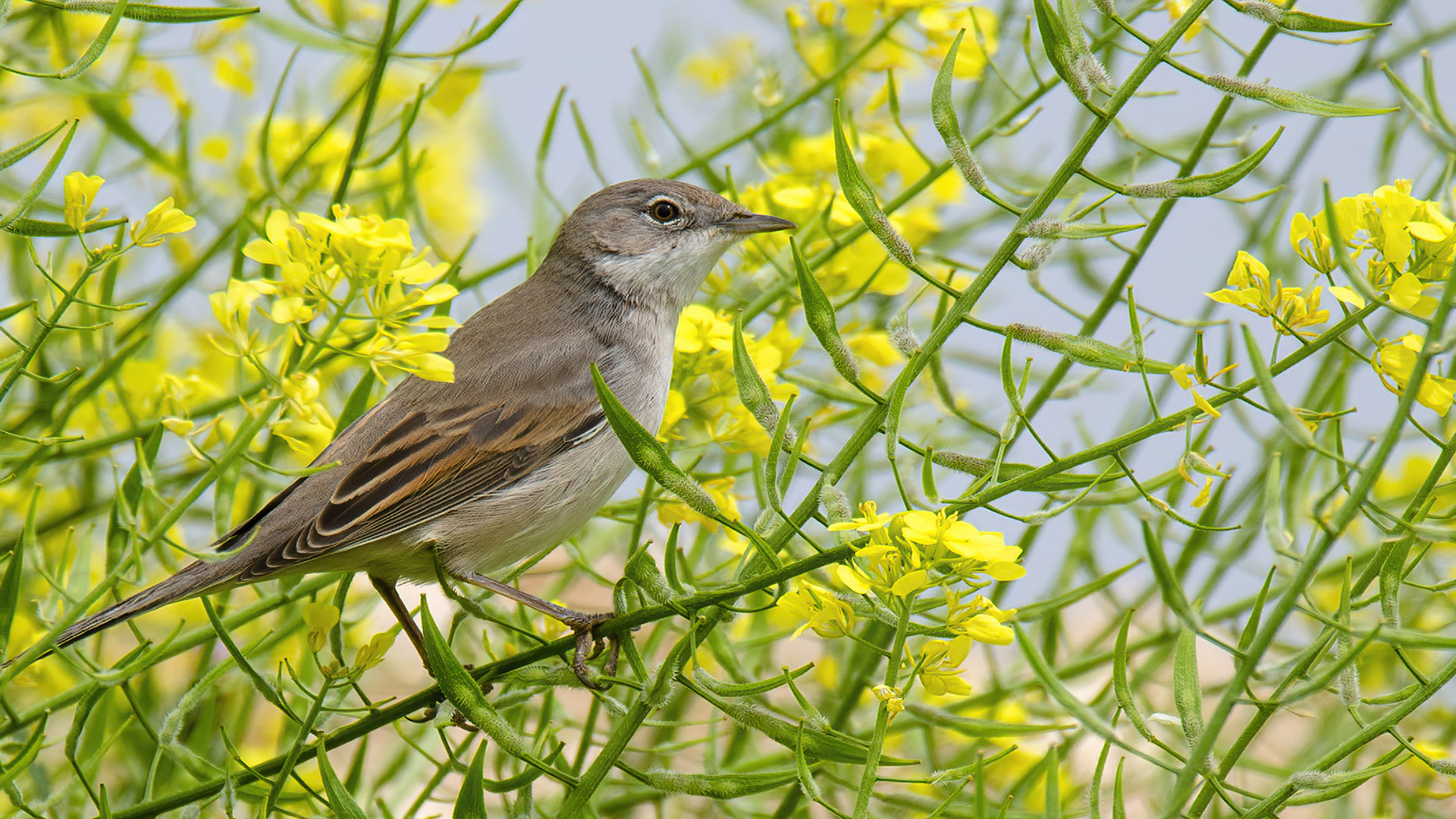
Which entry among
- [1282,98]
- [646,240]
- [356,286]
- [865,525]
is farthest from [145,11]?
[646,240]

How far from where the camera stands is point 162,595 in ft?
7.07

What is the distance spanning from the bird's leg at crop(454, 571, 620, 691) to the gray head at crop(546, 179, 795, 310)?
99 centimetres

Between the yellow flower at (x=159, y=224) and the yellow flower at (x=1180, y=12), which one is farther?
the yellow flower at (x=1180, y=12)

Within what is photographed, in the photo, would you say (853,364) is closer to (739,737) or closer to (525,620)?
(525,620)

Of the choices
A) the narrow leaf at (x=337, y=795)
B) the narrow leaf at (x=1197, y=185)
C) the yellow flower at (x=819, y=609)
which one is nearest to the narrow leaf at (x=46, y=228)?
the narrow leaf at (x=337, y=795)

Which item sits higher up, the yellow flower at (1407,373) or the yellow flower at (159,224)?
the yellow flower at (159,224)

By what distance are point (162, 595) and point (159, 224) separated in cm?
78

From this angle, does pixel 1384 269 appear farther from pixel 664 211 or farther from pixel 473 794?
pixel 664 211

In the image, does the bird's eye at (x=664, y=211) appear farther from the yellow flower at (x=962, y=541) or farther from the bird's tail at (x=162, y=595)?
the yellow flower at (x=962, y=541)

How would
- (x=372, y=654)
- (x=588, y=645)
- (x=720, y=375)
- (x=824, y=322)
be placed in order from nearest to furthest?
(x=824, y=322) → (x=372, y=654) → (x=588, y=645) → (x=720, y=375)

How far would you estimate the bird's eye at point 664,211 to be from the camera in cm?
334

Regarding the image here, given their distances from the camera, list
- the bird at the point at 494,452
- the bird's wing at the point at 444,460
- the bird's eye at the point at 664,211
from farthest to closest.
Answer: the bird's eye at the point at 664,211
the bird's wing at the point at 444,460
the bird at the point at 494,452

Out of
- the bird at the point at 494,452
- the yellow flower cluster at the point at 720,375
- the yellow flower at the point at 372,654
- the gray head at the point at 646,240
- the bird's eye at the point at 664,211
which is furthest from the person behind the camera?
the bird's eye at the point at 664,211

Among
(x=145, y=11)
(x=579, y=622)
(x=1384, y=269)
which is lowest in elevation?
(x=1384, y=269)
